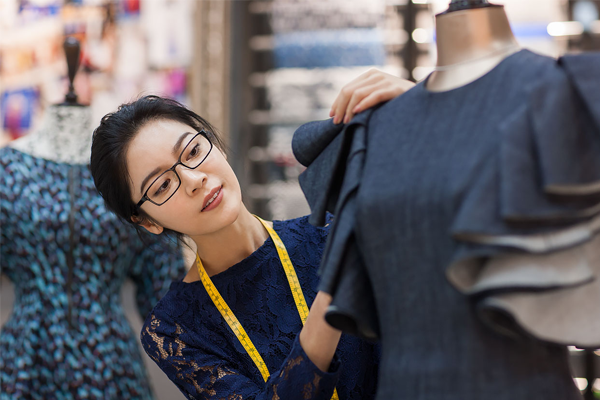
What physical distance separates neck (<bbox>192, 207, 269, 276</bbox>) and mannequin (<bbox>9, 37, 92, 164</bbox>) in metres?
0.67

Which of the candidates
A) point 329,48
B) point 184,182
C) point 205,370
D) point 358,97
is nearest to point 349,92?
point 358,97

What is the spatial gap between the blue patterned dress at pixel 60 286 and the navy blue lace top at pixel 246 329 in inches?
18.0

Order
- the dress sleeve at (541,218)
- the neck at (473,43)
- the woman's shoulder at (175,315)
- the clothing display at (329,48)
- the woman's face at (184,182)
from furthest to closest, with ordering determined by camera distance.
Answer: the clothing display at (329,48) < the woman's shoulder at (175,315) < the woman's face at (184,182) < the neck at (473,43) < the dress sleeve at (541,218)

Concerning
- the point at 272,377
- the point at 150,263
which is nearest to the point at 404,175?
the point at 272,377

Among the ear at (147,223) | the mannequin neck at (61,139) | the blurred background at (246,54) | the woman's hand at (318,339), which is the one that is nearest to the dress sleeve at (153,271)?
the mannequin neck at (61,139)

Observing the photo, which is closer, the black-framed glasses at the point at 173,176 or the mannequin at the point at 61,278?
the black-framed glasses at the point at 173,176

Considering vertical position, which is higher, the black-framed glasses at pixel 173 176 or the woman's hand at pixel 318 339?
the black-framed glasses at pixel 173 176

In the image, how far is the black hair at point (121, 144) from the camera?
1.38 metres

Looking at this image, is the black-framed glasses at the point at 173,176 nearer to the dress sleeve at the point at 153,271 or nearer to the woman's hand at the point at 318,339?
the woman's hand at the point at 318,339

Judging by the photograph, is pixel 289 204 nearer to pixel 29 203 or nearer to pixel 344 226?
pixel 29 203

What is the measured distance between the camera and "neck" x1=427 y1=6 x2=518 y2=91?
864 mm

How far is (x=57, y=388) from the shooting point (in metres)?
1.79

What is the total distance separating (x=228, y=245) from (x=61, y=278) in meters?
0.65

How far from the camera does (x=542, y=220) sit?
28.1 inches
